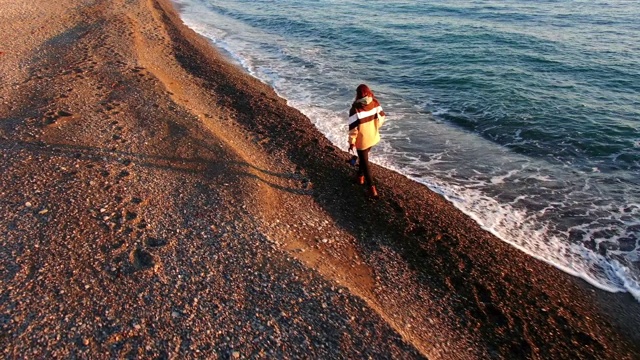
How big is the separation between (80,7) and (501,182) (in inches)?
1103

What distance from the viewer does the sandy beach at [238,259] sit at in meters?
5.25

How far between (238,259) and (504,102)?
12.8m

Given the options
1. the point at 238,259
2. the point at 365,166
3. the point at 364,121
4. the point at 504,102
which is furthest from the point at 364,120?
the point at 504,102

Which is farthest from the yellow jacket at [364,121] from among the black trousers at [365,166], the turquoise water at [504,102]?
the turquoise water at [504,102]

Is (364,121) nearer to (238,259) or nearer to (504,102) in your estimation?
(238,259)

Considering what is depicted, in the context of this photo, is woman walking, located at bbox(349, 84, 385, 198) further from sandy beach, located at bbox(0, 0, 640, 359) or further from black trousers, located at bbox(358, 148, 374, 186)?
sandy beach, located at bbox(0, 0, 640, 359)

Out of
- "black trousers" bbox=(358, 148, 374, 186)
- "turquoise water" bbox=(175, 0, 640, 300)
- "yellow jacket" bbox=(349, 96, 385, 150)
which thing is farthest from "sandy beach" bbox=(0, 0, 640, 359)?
"yellow jacket" bbox=(349, 96, 385, 150)

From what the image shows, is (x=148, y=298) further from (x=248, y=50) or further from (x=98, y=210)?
(x=248, y=50)

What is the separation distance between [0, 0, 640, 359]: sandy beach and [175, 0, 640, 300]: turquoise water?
1207 millimetres

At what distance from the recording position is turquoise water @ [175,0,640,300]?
885 cm

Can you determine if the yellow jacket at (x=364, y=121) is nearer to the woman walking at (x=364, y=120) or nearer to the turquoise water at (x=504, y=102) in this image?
the woman walking at (x=364, y=120)

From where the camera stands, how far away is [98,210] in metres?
7.34

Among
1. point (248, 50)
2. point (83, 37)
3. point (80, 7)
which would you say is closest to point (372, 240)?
point (83, 37)

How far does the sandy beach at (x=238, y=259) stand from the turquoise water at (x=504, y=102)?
121 centimetres
